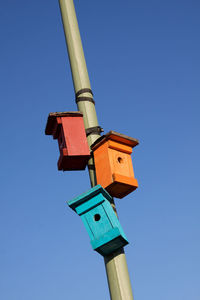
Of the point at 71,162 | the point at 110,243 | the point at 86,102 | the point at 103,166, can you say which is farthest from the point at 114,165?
the point at 110,243

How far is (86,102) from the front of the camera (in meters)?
4.19

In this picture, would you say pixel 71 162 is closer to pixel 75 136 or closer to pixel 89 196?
pixel 75 136

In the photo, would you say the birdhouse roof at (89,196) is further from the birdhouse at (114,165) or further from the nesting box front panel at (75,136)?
the nesting box front panel at (75,136)

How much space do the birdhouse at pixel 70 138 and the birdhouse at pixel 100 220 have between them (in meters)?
0.44

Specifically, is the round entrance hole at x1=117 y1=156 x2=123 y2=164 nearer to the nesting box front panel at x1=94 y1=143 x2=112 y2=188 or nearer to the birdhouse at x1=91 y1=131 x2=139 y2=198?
the birdhouse at x1=91 y1=131 x2=139 y2=198

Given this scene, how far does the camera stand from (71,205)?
379 centimetres

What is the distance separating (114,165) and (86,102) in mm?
653

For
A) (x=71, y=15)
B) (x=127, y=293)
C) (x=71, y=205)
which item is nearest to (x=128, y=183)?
(x=71, y=205)

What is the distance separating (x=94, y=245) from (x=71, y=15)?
2520 mm

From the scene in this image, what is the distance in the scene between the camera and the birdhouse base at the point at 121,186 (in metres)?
3.83

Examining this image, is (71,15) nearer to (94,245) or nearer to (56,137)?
(56,137)

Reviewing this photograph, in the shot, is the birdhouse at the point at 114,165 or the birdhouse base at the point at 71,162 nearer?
the birdhouse at the point at 114,165

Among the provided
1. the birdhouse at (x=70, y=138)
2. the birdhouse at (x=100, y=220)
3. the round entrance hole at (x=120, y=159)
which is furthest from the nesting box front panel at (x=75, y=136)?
the birdhouse at (x=100, y=220)

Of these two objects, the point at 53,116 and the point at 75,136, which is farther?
the point at 53,116
